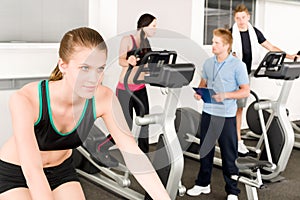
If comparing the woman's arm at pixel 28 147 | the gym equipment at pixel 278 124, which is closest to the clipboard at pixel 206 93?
the gym equipment at pixel 278 124

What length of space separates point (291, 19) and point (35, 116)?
4.81 metres

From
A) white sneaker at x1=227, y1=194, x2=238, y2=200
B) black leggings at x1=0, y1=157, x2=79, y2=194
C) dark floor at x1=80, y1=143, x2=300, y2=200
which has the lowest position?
dark floor at x1=80, y1=143, x2=300, y2=200

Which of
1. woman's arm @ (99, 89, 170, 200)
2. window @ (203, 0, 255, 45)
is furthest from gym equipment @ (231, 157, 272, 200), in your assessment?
window @ (203, 0, 255, 45)

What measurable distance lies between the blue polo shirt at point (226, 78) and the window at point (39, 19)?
4.76 ft

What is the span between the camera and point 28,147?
4.49 feet

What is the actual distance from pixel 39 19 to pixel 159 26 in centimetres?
126

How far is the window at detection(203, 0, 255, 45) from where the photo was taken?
194 inches

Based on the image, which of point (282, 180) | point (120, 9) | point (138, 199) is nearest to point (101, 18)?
point (120, 9)

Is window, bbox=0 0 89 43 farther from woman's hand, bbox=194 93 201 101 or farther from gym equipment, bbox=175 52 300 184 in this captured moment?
woman's hand, bbox=194 93 201 101

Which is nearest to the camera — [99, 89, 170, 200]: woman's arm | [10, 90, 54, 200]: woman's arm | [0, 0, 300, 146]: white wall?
[10, 90, 54, 200]: woman's arm

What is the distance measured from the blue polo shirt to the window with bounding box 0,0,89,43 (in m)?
1.45

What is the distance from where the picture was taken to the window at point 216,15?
4.92m

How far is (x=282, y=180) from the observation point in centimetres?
352

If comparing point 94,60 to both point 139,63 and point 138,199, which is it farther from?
point 138,199
